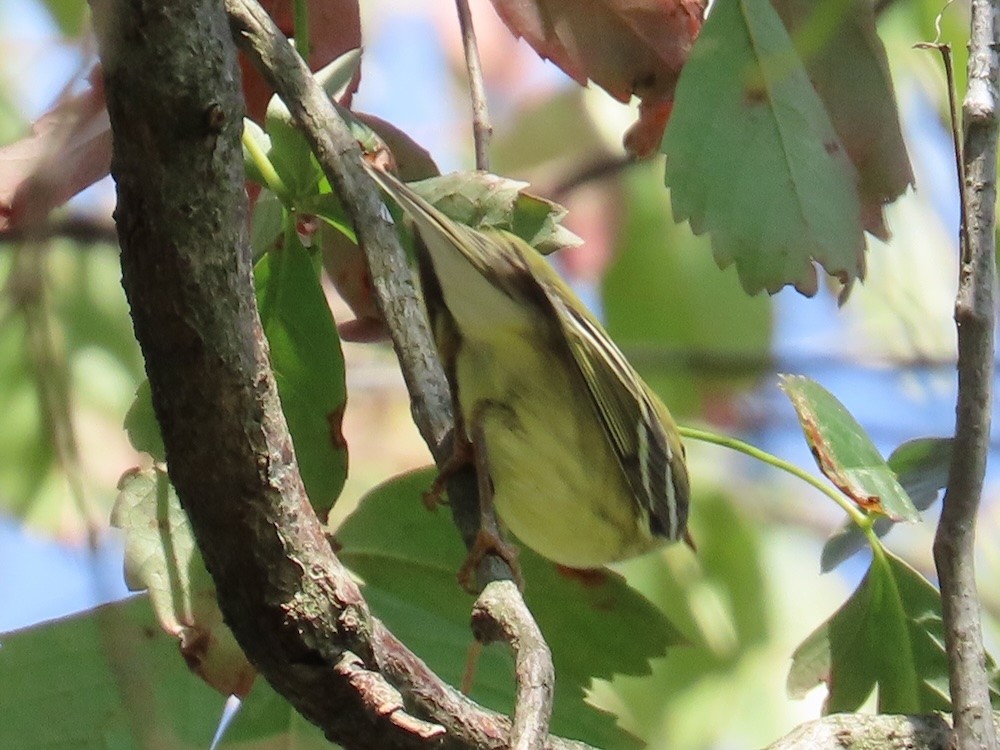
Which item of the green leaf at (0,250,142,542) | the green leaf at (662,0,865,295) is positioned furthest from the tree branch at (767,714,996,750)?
the green leaf at (0,250,142,542)

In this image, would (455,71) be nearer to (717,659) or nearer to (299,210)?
(717,659)

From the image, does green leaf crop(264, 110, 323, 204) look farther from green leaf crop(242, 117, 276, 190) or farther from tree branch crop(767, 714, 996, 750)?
tree branch crop(767, 714, 996, 750)

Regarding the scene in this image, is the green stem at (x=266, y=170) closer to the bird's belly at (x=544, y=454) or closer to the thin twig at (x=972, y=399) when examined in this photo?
the bird's belly at (x=544, y=454)

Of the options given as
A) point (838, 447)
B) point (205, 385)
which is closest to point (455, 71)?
point (838, 447)

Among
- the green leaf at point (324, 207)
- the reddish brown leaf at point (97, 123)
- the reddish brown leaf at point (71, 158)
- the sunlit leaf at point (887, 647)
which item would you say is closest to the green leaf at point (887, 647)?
the sunlit leaf at point (887, 647)

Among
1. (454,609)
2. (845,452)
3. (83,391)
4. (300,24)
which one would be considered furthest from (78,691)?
(845,452)
